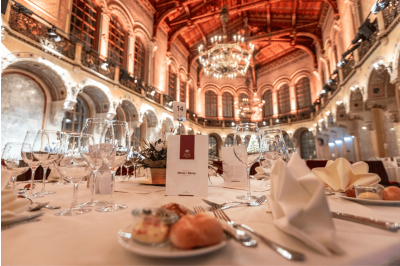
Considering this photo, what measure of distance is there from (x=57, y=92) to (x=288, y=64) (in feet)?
50.2

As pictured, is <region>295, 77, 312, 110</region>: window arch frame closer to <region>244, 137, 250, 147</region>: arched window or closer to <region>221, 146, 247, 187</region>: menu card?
<region>221, 146, 247, 187</region>: menu card

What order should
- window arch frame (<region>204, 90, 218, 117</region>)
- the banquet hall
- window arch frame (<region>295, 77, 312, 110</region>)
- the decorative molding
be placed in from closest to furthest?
the banquet hall
window arch frame (<region>295, 77, 312, 110</region>)
the decorative molding
window arch frame (<region>204, 90, 218, 117</region>)

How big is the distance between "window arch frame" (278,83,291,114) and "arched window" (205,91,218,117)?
510 cm

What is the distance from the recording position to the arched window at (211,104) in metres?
17.3

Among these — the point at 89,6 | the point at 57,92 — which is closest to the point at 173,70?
the point at 89,6

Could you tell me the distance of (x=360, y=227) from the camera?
1.87 ft

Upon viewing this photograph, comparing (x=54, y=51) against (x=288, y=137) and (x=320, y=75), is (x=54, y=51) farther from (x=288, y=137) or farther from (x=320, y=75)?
(x=288, y=137)

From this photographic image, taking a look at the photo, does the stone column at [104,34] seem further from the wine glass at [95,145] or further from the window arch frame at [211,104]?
the window arch frame at [211,104]

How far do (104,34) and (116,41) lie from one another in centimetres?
92

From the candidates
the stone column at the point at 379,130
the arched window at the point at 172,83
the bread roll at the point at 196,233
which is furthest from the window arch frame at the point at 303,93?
the bread roll at the point at 196,233

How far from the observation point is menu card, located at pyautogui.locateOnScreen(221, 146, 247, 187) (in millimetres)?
1612

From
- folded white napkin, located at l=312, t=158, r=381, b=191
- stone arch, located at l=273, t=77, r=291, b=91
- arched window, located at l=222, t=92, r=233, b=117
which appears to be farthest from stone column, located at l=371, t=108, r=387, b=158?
arched window, located at l=222, t=92, r=233, b=117

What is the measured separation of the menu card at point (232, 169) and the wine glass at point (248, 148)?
0.47m

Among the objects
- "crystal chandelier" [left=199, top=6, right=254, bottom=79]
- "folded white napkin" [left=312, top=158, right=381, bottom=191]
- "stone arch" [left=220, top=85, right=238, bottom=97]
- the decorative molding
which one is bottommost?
"folded white napkin" [left=312, top=158, right=381, bottom=191]
